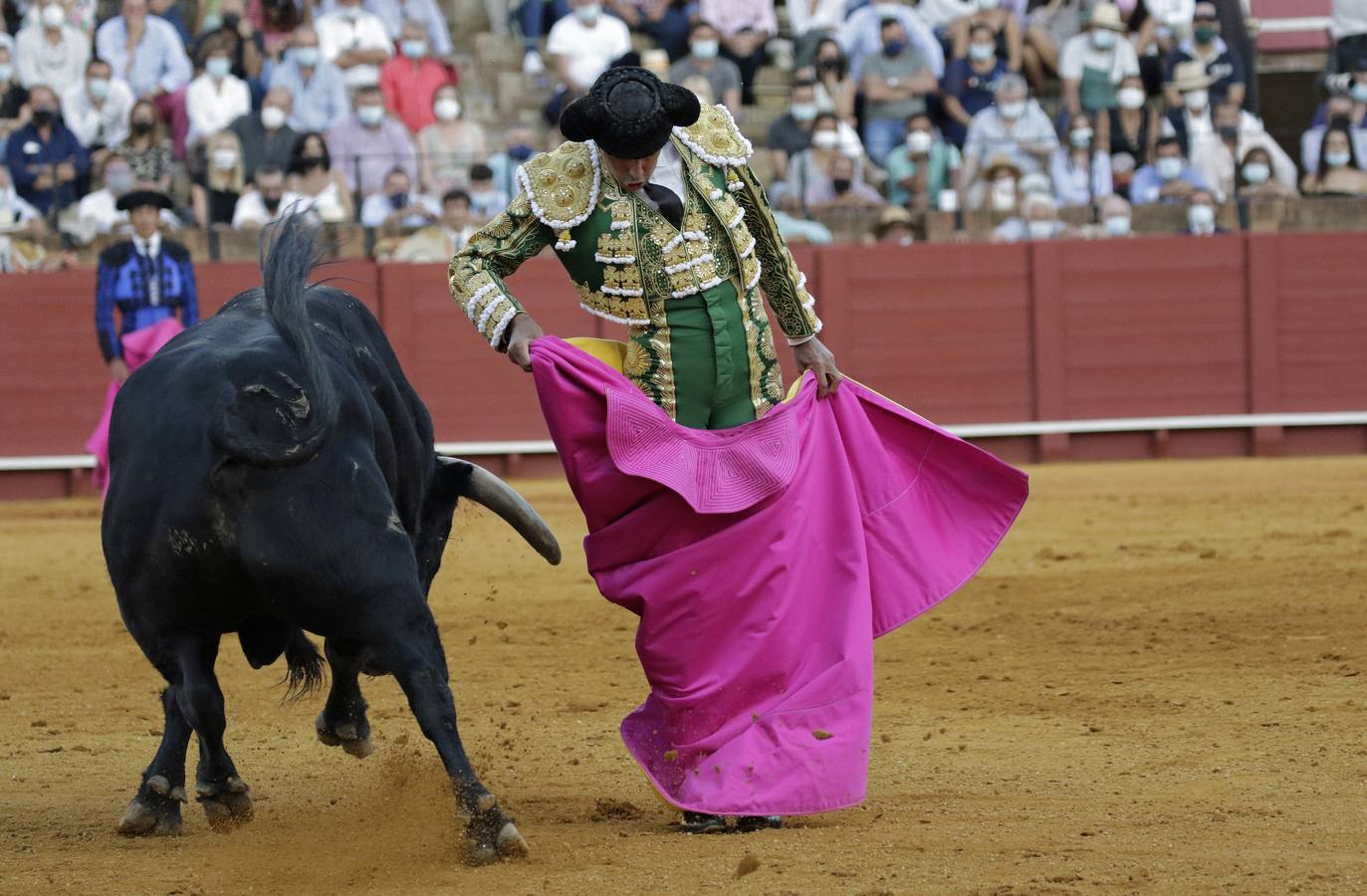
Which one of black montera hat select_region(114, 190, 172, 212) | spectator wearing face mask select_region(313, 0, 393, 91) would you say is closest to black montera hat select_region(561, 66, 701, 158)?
black montera hat select_region(114, 190, 172, 212)

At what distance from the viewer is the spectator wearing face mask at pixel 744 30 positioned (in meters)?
11.0

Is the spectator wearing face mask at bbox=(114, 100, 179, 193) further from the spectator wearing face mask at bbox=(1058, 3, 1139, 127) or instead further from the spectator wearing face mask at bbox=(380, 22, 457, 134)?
the spectator wearing face mask at bbox=(1058, 3, 1139, 127)

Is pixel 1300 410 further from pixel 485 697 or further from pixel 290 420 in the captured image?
pixel 290 420

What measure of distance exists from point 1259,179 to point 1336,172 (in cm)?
55

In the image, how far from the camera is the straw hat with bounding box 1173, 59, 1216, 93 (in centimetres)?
1096

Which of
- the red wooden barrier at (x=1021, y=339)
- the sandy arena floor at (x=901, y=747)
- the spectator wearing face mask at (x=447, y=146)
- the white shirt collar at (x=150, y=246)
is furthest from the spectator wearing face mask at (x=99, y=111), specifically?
the sandy arena floor at (x=901, y=747)

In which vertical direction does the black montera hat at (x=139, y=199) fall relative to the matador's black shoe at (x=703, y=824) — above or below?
above

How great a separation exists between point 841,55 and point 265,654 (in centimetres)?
803

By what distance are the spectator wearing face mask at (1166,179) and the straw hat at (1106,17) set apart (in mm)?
898

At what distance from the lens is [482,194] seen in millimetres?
10008

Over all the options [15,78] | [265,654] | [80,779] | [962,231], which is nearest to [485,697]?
[80,779]

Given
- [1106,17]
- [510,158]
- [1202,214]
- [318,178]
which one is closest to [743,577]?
[318,178]

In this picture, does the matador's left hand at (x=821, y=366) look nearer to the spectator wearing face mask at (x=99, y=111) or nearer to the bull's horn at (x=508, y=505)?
the bull's horn at (x=508, y=505)

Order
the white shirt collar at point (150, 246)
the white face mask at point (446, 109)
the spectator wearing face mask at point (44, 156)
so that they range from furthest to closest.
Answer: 1. the white face mask at point (446, 109)
2. the spectator wearing face mask at point (44, 156)
3. the white shirt collar at point (150, 246)
